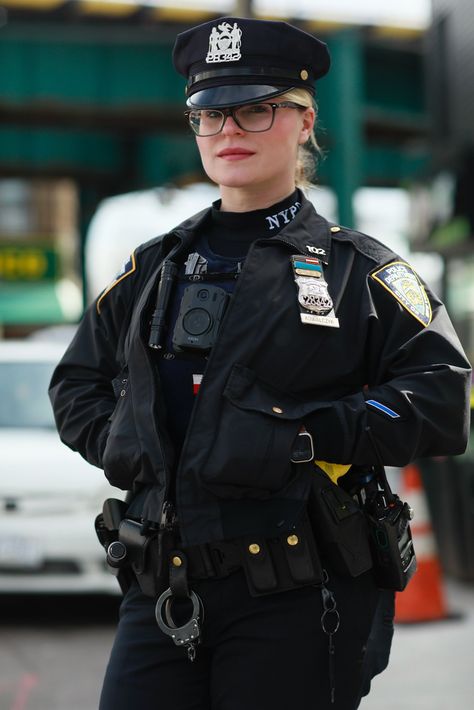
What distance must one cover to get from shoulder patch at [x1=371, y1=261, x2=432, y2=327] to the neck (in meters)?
0.29

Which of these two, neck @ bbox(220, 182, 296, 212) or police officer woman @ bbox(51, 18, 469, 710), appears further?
neck @ bbox(220, 182, 296, 212)

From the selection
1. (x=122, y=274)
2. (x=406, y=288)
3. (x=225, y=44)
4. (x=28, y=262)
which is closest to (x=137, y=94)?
(x=28, y=262)

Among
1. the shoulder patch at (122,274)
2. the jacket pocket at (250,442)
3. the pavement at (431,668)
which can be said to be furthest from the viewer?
the pavement at (431,668)

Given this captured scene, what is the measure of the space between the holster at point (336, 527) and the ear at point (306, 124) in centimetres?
75

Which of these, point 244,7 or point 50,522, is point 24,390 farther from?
point 244,7

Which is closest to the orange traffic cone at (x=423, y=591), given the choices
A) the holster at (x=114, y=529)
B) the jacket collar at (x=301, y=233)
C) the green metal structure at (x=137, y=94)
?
the holster at (x=114, y=529)

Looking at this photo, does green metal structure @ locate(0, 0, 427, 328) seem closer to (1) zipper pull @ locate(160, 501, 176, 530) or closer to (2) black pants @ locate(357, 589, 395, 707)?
(2) black pants @ locate(357, 589, 395, 707)

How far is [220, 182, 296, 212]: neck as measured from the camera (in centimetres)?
268

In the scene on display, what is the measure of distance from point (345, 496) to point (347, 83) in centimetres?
1258

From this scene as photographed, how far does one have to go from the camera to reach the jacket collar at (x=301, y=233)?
8.54 feet

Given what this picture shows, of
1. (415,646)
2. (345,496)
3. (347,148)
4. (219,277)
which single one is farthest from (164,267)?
(347,148)

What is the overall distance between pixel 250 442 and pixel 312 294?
1.12 ft

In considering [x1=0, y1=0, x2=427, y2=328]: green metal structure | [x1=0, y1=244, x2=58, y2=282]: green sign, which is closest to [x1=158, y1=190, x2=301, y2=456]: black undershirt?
[x1=0, y1=0, x2=427, y2=328]: green metal structure

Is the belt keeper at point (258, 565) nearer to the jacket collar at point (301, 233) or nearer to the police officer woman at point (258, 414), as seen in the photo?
the police officer woman at point (258, 414)
